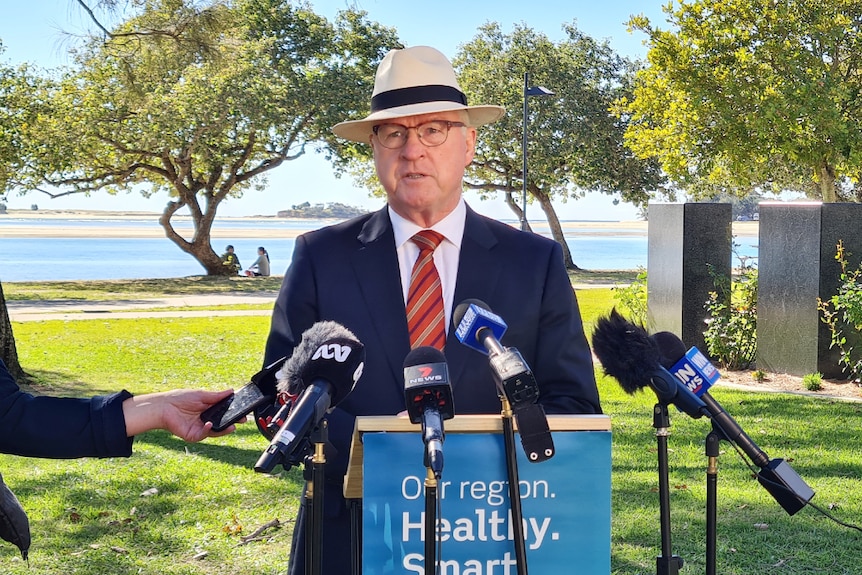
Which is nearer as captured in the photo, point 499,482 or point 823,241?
point 499,482

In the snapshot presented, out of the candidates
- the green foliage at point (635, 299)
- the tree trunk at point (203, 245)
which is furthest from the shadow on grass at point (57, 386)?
the tree trunk at point (203, 245)

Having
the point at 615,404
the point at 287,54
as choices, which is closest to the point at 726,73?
the point at 615,404

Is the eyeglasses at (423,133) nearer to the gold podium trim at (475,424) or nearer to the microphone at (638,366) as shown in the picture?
the microphone at (638,366)

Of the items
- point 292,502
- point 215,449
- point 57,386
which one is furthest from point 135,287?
point 292,502

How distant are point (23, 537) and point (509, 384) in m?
1.36

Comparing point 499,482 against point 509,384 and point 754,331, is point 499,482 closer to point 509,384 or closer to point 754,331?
point 509,384

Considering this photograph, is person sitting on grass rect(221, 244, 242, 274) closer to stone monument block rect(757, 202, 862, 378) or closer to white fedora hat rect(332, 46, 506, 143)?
stone monument block rect(757, 202, 862, 378)

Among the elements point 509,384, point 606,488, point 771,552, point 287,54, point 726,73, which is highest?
point 287,54

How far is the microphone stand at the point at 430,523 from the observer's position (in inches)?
81.8

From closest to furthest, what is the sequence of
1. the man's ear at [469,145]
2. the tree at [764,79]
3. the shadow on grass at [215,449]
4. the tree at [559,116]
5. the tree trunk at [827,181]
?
the man's ear at [469,145]
the shadow on grass at [215,449]
the tree at [764,79]
the tree trunk at [827,181]
the tree at [559,116]

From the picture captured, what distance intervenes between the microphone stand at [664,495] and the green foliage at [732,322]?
34.2 feet

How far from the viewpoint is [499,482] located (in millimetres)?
2223

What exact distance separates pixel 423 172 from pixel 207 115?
1318 inches

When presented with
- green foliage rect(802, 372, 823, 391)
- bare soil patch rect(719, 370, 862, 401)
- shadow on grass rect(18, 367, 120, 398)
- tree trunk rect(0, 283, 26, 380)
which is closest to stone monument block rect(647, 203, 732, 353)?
bare soil patch rect(719, 370, 862, 401)
